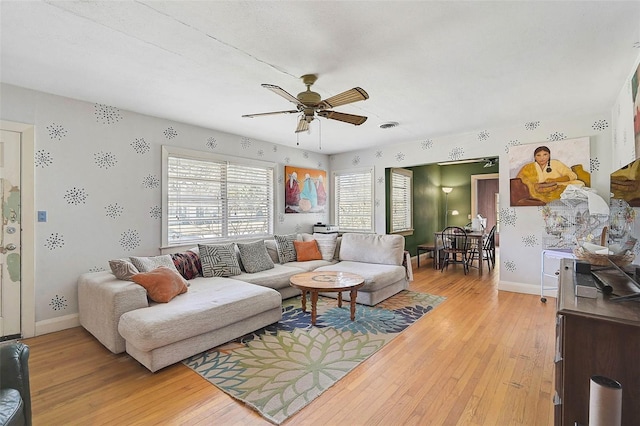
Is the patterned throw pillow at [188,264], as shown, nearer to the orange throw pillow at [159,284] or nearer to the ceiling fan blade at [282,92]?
the orange throw pillow at [159,284]

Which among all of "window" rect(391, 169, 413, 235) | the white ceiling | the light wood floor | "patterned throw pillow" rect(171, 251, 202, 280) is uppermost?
the white ceiling

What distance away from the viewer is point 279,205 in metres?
5.58

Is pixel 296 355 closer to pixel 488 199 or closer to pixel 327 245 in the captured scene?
pixel 327 245

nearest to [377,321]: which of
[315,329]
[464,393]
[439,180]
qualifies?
[315,329]

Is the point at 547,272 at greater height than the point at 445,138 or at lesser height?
lesser

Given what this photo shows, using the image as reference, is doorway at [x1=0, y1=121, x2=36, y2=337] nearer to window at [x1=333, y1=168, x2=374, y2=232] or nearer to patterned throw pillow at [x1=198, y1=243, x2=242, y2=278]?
patterned throw pillow at [x1=198, y1=243, x2=242, y2=278]

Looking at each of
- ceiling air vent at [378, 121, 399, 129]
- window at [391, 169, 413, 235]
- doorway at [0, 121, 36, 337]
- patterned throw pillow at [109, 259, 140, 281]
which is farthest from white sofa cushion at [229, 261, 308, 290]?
window at [391, 169, 413, 235]

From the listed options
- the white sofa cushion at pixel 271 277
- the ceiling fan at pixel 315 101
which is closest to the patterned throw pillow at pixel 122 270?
the white sofa cushion at pixel 271 277

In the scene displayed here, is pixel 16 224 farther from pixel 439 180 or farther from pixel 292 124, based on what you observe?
pixel 439 180

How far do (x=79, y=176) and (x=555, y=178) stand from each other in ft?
19.4

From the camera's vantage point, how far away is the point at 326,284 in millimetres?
3291

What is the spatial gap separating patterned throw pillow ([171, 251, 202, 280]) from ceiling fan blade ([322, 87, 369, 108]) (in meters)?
2.55

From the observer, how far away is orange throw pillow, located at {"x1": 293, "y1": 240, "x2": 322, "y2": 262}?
4848 mm

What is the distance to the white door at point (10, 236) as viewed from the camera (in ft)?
9.42
